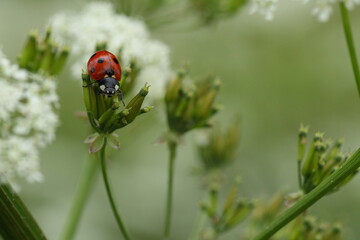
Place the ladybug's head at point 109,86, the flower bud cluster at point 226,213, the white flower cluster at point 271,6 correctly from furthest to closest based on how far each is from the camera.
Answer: the flower bud cluster at point 226,213
the white flower cluster at point 271,6
the ladybug's head at point 109,86

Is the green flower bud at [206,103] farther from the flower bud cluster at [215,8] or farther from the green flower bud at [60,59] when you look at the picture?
the flower bud cluster at [215,8]

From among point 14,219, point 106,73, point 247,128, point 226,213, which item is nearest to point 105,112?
point 106,73

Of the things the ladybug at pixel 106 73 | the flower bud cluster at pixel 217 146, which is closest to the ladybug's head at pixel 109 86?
the ladybug at pixel 106 73

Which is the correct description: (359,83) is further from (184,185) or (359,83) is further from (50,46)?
(184,185)

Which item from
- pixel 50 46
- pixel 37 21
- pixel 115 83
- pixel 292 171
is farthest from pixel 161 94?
pixel 37 21

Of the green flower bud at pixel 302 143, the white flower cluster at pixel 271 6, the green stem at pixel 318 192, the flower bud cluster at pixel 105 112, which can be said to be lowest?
the green stem at pixel 318 192

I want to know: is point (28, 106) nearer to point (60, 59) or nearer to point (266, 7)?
point (60, 59)
